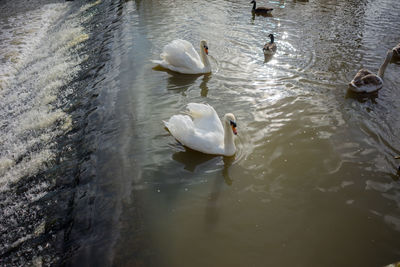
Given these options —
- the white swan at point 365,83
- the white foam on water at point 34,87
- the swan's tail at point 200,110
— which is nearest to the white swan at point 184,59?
the swan's tail at point 200,110

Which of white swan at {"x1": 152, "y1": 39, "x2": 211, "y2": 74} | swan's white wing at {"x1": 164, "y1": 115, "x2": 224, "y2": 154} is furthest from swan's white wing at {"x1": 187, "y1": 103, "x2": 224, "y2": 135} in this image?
white swan at {"x1": 152, "y1": 39, "x2": 211, "y2": 74}

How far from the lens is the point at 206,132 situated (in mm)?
5730

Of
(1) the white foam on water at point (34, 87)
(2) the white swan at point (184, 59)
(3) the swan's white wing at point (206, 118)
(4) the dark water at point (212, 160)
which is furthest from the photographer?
(2) the white swan at point (184, 59)

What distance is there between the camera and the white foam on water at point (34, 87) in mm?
6531

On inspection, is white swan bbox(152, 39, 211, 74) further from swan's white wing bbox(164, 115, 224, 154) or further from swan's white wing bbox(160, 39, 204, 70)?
swan's white wing bbox(164, 115, 224, 154)

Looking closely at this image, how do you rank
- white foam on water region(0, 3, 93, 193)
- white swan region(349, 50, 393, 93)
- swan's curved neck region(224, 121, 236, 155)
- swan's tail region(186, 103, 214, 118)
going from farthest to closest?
white swan region(349, 50, 393, 93), white foam on water region(0, 3, 93, 193), swan's tail region(186, 103, 214, 118), swan's curved neck region(224, 121, 236, 155)

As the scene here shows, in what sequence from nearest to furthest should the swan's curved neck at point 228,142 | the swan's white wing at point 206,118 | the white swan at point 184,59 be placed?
1. the swan's curved neck at point 228,142
2. the swan's white wing at point 206,118
3. the white swan at point 184,59

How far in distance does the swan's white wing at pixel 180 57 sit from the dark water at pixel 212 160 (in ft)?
1.31

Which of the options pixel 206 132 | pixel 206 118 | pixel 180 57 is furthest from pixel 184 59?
pixel 206 132

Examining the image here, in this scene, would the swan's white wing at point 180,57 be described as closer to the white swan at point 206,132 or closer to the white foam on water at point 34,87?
the white swan at point 206,132

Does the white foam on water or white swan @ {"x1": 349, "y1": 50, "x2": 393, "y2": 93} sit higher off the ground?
white swan @ {"x1": 349, "y1": 50, "x2": 393, "y2": 93}

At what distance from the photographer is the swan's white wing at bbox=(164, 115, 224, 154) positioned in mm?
5434

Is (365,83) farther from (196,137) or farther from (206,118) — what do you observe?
(196,137)

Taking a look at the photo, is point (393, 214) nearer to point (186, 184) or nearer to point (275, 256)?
point (275, 256)
